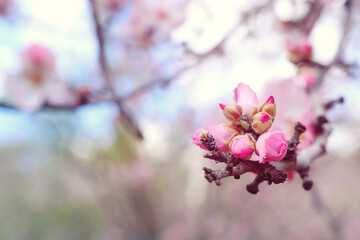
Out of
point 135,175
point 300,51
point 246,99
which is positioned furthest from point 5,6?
point 135,175

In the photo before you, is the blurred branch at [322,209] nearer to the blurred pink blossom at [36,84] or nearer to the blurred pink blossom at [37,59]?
the blurred pink blossom at [36,84]

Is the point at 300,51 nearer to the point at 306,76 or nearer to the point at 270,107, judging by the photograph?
the point at 306,76

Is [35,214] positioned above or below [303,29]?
below

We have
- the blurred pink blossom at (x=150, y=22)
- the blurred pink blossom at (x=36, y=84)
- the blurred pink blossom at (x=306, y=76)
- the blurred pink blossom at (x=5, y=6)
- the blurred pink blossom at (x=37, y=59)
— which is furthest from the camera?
the blurred pink blossom at (x=5, y=6)

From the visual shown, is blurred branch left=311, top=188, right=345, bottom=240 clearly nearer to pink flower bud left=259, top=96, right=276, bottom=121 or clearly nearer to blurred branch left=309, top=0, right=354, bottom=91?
blurred branch left=309, top=0, right=354, bottom=91

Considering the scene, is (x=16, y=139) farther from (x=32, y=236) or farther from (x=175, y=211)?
(x=175, y=211)

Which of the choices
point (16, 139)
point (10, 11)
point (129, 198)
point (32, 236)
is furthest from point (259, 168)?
point (16, 139)

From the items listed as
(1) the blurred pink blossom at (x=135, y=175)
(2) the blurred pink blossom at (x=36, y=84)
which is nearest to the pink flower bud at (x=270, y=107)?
(2) the blurred pink blossom at (x=36, y=84)
